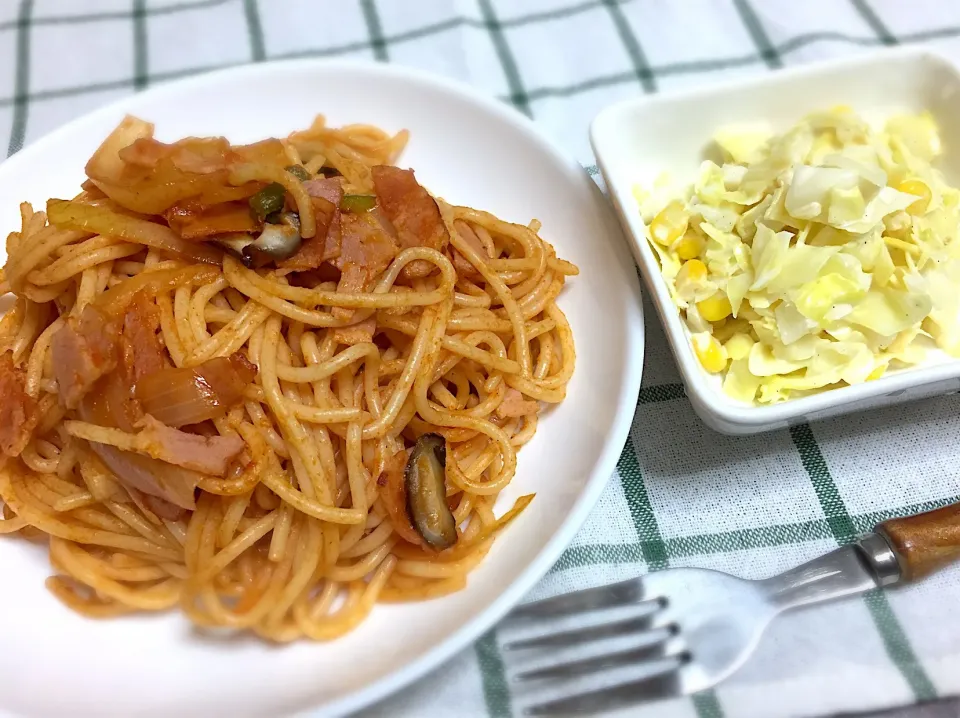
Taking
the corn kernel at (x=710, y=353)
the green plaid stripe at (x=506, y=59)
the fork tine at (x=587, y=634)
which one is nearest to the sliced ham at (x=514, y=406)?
the corn kernel at (x=710, y=353)

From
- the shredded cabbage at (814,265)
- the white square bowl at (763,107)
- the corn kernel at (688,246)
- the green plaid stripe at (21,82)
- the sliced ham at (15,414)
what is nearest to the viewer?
the sliced ham at (15,414)

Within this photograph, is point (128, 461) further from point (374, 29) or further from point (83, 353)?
point (374, 29)

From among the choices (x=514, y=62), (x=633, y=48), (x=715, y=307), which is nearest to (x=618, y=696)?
(x=715, y=307)

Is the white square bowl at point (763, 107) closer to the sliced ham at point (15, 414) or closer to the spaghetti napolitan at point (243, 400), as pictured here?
the spaghetti napolitan at point (243, 400)

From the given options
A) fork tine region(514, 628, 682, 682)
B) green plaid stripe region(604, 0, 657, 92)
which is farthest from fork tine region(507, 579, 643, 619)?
green plaid stripe region(604, 0, 657, 92)

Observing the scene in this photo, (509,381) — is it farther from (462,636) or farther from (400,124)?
(400,124)

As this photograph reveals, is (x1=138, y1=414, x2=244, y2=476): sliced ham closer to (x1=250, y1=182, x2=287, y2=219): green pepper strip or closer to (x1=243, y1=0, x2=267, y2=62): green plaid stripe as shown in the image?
(x1=250, y1=182, x2=287, y2=219): green pepper strip

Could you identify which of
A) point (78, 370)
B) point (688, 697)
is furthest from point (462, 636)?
point (78, 370)
